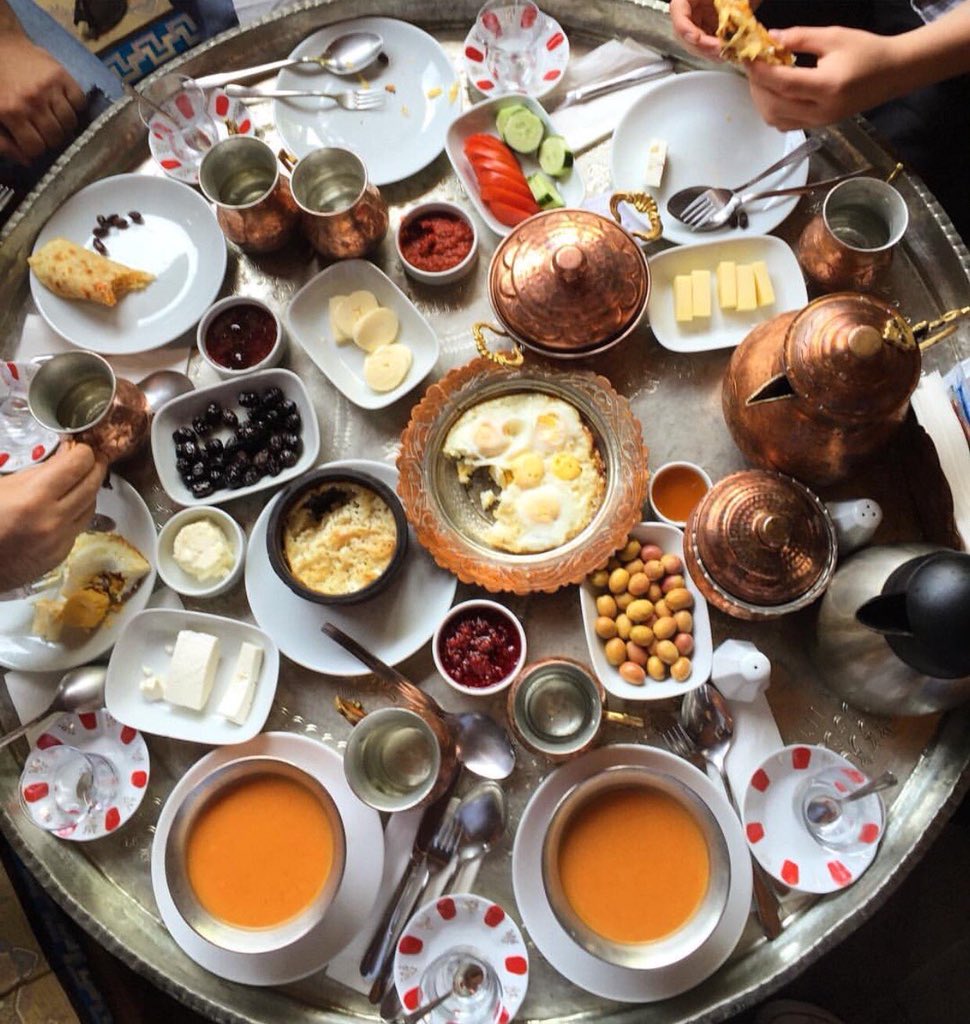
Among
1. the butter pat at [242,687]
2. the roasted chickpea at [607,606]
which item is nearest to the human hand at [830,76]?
the roasted chickpea at [607,606]

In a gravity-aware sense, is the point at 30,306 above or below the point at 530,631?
above

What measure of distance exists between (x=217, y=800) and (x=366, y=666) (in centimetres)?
45

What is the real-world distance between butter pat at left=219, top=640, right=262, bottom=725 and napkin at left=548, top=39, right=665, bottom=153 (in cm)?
159

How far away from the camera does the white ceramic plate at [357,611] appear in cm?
206

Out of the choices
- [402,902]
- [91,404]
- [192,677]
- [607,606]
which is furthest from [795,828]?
[91,404]

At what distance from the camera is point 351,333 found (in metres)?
2.19

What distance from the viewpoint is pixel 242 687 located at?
2020 millimetres

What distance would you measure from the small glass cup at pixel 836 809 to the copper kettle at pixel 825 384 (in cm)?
70

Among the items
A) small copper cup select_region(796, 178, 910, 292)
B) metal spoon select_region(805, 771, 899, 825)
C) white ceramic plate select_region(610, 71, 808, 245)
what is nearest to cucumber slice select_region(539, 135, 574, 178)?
white ceramic plate select_region(610, 71, 808, 245)

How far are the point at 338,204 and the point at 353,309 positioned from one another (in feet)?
1.02

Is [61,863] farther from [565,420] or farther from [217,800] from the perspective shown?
A: [565,420]

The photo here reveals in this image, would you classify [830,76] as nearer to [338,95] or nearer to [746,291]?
[746,291]

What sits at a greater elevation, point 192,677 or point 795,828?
point 192,677

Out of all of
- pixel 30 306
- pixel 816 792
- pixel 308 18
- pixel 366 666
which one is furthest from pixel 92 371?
pixel 816 792
